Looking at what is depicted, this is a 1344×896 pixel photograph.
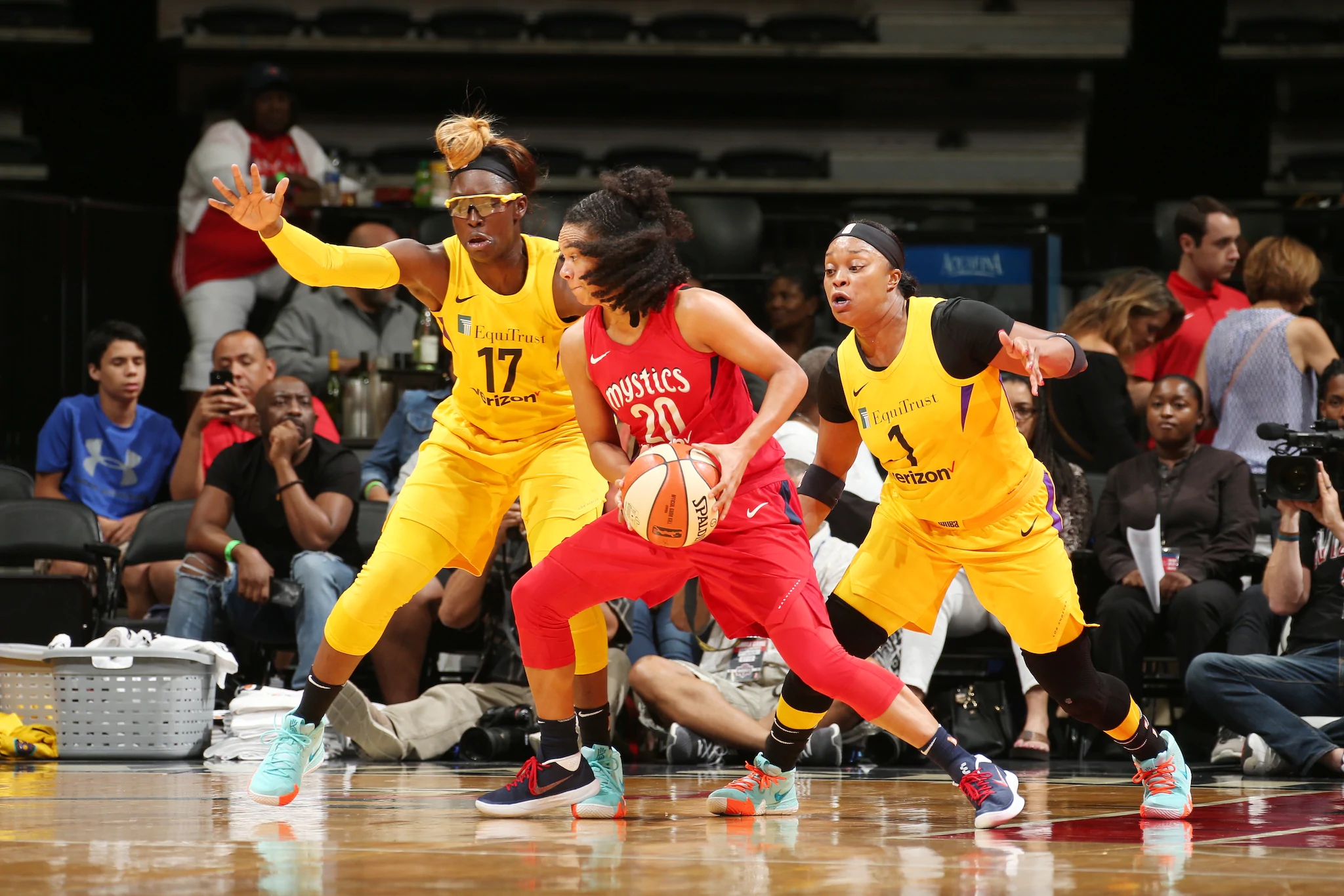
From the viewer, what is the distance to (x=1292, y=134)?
10.5m

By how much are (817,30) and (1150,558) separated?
549 cm

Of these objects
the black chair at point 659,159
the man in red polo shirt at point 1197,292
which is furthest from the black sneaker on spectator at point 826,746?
the black chair at point 659,159

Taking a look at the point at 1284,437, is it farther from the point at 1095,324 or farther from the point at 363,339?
the point at 363,339

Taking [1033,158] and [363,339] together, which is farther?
[1033,158]

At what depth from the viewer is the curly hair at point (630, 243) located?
3.72 m

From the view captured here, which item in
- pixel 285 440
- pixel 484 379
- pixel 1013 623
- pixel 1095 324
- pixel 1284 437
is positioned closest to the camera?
pixel 1013 623

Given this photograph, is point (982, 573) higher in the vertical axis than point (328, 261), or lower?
lower

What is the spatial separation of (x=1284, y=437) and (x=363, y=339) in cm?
473

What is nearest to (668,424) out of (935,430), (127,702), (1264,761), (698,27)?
(935,430)

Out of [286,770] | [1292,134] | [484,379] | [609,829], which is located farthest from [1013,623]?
[1292,134]

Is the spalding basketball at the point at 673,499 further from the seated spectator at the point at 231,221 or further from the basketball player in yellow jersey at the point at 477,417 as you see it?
the seated spectator at the point at 231,221

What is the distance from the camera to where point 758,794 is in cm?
397

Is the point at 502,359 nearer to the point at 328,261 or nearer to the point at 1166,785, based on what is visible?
the point at 328,261

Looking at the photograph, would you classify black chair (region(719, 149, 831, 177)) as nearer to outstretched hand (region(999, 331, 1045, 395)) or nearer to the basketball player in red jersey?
the basketball player in red jersey
